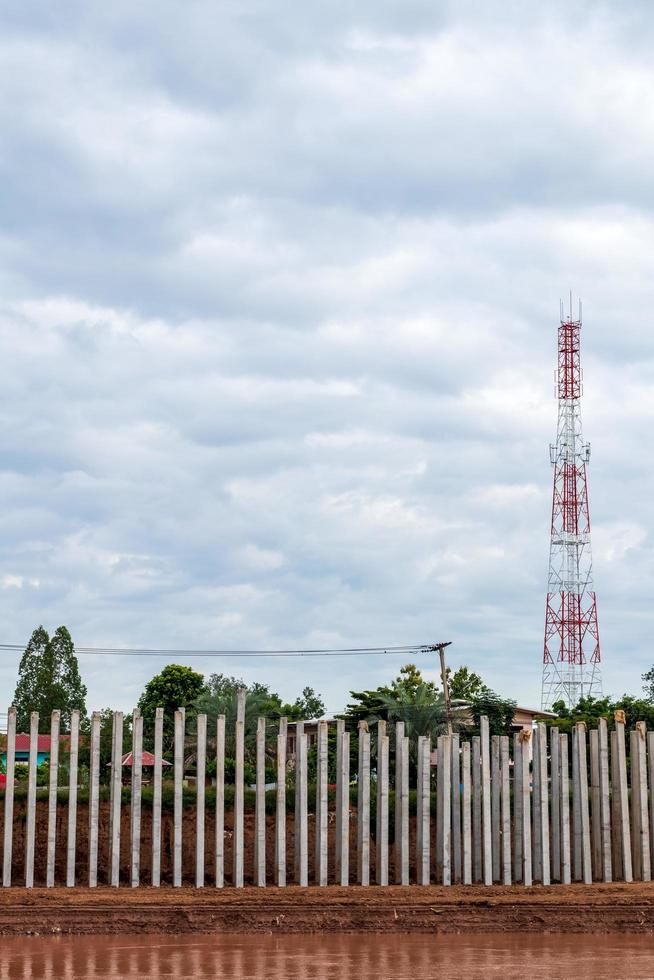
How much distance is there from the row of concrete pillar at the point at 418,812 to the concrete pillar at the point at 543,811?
0.02 m

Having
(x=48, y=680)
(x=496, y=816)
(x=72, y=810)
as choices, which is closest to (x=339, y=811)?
(x=496, y=816)

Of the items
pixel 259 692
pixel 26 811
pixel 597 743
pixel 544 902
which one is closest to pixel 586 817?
pixel 597 743

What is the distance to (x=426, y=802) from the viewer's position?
19.2 metres

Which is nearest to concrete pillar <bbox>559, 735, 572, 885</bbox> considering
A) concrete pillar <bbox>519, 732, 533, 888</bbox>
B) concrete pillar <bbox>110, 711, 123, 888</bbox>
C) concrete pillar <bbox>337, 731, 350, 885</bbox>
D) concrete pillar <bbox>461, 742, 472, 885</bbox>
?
concrete pillar <bbox>519, 732, 533, 888</bbox>

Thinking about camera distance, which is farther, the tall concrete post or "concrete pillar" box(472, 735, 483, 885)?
the tall concrete post

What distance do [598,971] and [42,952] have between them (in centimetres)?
655

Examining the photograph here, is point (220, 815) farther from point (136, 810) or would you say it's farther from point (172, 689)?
point (172, 689)

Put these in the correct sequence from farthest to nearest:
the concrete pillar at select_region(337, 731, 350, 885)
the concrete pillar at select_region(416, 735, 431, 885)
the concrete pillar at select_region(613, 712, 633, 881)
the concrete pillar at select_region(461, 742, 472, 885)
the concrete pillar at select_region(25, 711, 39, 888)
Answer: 1. the concrete pillar at select_region(613, 712, 633, 881)
2. the concrete pillar at select_region(461, 742, 472, 885)
3. the concrete pillar at select_region(416, 735, 431, 885)
4. the concrete pillar at select_region(337, 731, 350, 885)
5. the concrete pillar at select_region(25, 711, 39, 888)

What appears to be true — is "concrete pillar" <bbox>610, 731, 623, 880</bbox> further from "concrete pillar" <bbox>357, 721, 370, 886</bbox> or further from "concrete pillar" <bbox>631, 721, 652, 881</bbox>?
"concrete pillar" <bbox>357, 721, 370, 886</bbox>

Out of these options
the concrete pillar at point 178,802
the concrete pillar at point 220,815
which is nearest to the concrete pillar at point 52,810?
the concrete pillar at point 178,802

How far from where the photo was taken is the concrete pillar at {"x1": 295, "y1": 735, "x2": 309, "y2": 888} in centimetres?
1855

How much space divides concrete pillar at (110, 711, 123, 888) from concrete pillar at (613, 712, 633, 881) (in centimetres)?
820

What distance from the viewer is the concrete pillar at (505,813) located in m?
19.5

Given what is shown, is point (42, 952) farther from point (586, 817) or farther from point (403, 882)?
point (586, 817)
